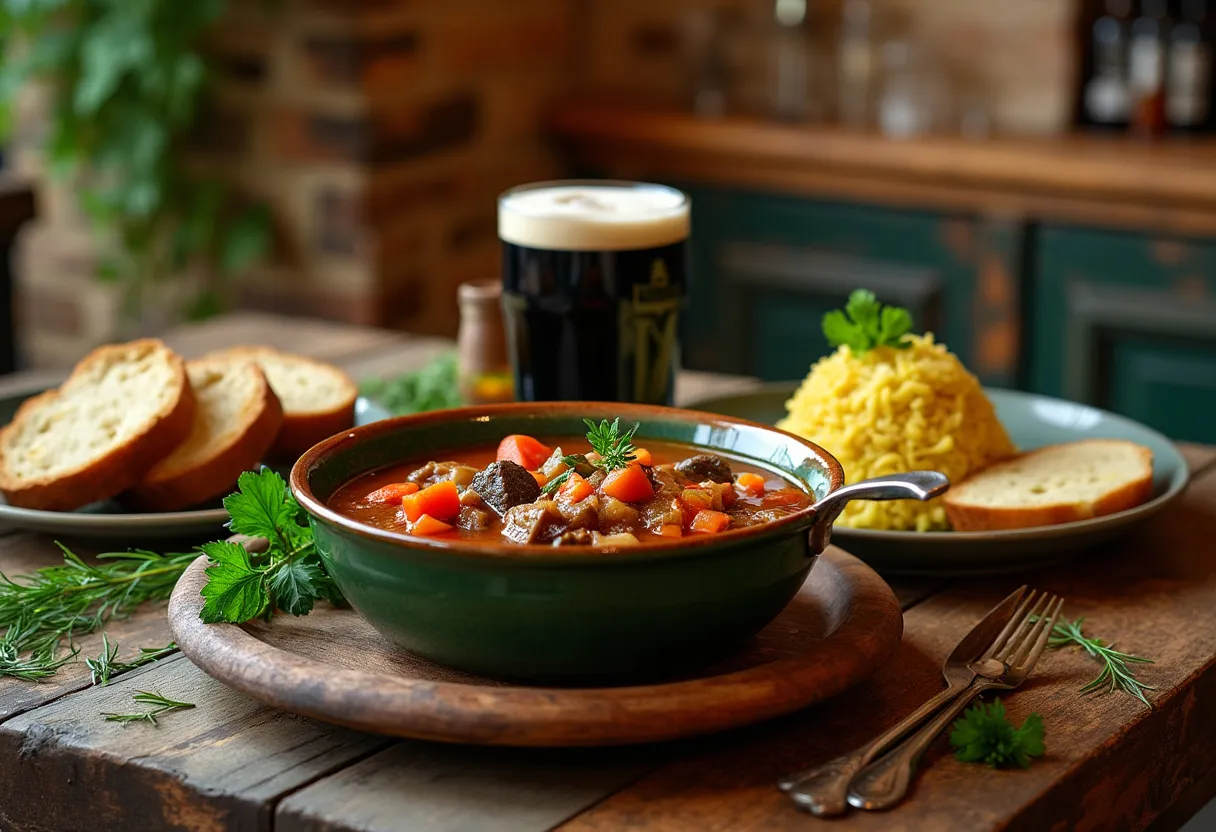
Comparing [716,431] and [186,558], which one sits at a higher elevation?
[716,431]

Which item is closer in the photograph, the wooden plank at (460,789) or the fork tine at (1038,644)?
the wooden plank at (460,789)

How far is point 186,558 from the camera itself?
1.33m

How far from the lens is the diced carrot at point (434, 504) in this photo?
112 centimetres

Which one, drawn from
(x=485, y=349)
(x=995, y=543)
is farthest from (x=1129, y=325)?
(x=995, y=543)

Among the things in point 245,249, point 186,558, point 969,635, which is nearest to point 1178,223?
point 245,249

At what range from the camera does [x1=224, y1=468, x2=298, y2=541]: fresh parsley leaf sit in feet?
3.98

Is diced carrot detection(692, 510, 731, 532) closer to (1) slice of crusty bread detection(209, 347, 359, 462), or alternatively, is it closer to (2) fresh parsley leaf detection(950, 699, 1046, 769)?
(2) fresh parsley leaf detection(950, 699, 1046, 769)

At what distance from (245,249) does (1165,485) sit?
243 centimetres

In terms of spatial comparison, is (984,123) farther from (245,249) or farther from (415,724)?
(415,724)

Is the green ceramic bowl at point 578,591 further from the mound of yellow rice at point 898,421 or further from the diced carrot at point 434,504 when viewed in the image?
the mound of yellow rice at point 898,421

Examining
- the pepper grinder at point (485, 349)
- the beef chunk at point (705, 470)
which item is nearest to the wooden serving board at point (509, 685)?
the beef chunk at point (705, 470)

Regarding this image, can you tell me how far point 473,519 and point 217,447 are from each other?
47 cm

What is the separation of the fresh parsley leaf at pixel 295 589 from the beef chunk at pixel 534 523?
0.66 feet

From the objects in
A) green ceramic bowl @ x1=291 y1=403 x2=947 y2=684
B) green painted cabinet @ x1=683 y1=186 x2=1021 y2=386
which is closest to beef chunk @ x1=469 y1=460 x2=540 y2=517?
green ceramic bowl @ x1=291 y1=403 x2=947 y2=684
